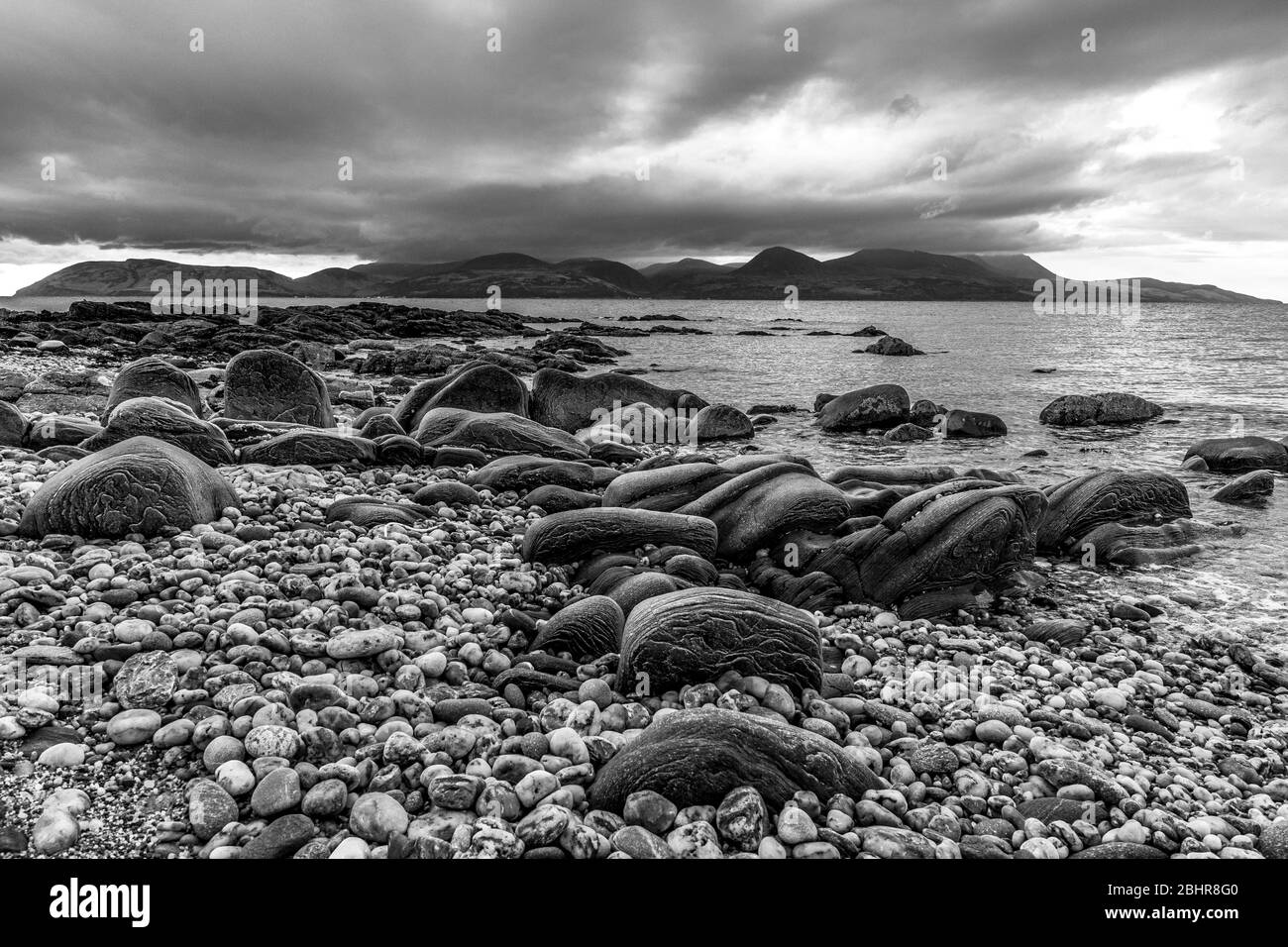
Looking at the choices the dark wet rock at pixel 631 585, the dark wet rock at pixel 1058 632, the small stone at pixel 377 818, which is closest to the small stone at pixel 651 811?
the small stone at pixel 377 818

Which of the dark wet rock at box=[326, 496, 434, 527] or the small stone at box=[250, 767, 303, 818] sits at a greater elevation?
the dark wet rock at box=[326, 496, 434, 527]

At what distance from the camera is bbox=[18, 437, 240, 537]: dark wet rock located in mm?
6375

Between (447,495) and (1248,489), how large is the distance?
43.4ft

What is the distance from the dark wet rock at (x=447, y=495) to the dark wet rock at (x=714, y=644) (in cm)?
436

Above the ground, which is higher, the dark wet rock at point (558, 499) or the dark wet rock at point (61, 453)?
the dark wet rock at point (61, 453)

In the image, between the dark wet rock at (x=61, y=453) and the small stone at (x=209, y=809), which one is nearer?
the small stone at (x=209, y=809)

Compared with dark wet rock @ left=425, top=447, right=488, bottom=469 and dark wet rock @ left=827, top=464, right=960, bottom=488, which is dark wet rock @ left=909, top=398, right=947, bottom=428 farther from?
dark wet rock @ left=425, top=447, right=488, bottom=469

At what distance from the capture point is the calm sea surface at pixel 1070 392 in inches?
343

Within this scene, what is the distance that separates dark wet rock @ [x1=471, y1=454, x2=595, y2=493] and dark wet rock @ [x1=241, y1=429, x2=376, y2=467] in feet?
6.60

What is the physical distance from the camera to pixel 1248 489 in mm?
12250

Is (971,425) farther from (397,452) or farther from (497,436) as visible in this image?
(397,452)

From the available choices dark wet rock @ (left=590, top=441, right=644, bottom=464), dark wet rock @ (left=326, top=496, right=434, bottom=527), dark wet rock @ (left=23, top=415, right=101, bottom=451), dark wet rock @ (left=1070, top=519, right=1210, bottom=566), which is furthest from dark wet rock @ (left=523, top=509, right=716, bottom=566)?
dark wet rock @ (left=23, top=415, right=101, bottom=451)

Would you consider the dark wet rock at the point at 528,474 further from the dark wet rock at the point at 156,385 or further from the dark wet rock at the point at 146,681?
the dark wet rock at the point at 156,385
